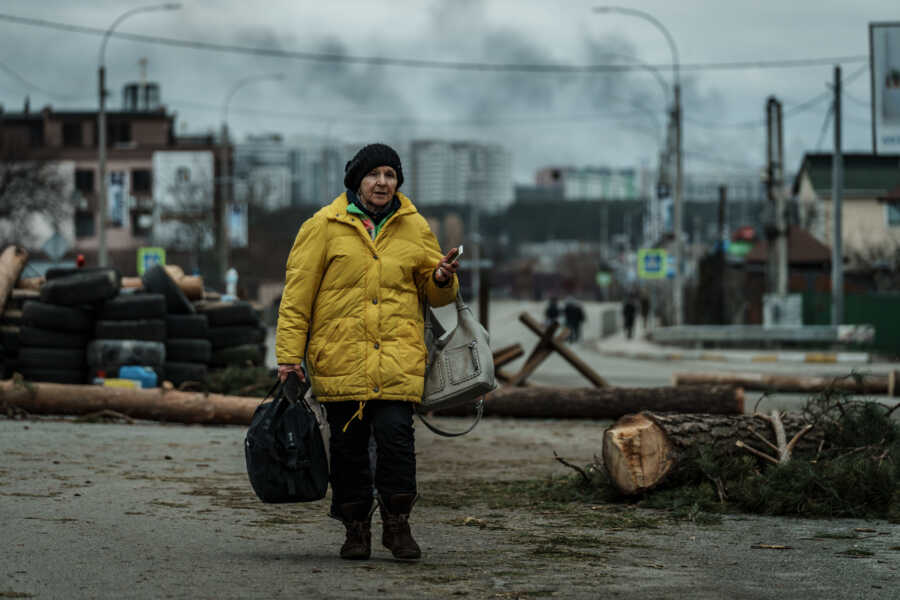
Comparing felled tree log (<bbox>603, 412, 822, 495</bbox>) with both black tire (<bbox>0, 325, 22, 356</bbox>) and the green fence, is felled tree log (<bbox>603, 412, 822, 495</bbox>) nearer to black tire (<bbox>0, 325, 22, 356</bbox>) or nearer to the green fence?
black tire (<bbox>0, 325, 22, 356</bbox>)

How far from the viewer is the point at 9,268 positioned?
16.6 meters

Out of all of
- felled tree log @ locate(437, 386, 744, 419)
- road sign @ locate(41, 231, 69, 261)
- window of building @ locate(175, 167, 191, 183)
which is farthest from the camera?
window of building @ locate(175, 167, 191, 183)

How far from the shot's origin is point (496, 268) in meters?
150

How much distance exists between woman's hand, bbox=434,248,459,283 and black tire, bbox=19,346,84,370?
9748 millimetres

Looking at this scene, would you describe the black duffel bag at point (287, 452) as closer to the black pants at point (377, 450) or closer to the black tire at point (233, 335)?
the black pants at point (377, 450)

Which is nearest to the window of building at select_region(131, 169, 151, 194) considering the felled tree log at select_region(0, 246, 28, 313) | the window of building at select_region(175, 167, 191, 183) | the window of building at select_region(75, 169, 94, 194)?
the window of building at select_region(75, 169, 94, 194)

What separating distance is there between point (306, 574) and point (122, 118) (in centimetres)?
9014

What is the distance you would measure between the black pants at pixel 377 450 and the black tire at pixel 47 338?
31.0ft

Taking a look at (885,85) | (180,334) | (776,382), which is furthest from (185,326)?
(885,85)

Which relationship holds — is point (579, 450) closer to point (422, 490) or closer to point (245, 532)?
point (422, 490)

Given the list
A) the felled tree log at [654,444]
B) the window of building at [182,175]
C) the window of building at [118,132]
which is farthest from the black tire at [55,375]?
the window of building at [118,132]

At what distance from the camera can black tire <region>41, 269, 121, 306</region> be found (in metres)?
15.7

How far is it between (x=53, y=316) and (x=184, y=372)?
169 centimetres

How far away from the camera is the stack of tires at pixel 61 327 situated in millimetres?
15383
